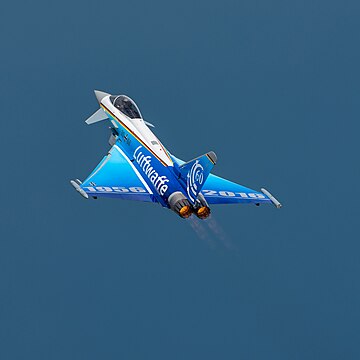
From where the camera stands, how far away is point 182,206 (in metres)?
82.2

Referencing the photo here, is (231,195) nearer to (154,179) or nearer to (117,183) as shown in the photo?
(154,179)

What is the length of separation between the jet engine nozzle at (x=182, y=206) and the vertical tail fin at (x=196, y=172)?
0.44 metres

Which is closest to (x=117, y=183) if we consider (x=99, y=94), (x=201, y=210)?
(x=201, y=210)

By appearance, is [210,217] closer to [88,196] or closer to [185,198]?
[185,198]

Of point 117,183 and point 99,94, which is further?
point 99,94

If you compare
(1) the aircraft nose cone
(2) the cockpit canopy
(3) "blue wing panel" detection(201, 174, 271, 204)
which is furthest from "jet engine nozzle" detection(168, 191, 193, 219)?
(1) the aircraft nose cone

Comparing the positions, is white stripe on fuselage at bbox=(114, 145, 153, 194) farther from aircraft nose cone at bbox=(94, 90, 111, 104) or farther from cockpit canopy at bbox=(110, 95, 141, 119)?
aircraft nose cone at bbox=(94, 90, 111, 104)

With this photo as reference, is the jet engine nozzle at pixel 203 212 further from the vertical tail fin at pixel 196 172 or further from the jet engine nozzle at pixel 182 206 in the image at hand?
the vertical tail fin at pixel 196 172

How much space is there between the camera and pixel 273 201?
86.4 metres

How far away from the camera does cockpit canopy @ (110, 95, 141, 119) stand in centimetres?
9425

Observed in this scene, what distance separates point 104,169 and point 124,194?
3623 mm

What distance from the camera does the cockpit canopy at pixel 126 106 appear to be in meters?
94.2

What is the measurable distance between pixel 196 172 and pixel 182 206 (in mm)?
2949

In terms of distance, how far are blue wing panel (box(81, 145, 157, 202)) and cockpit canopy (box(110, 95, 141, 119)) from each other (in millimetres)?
5296
